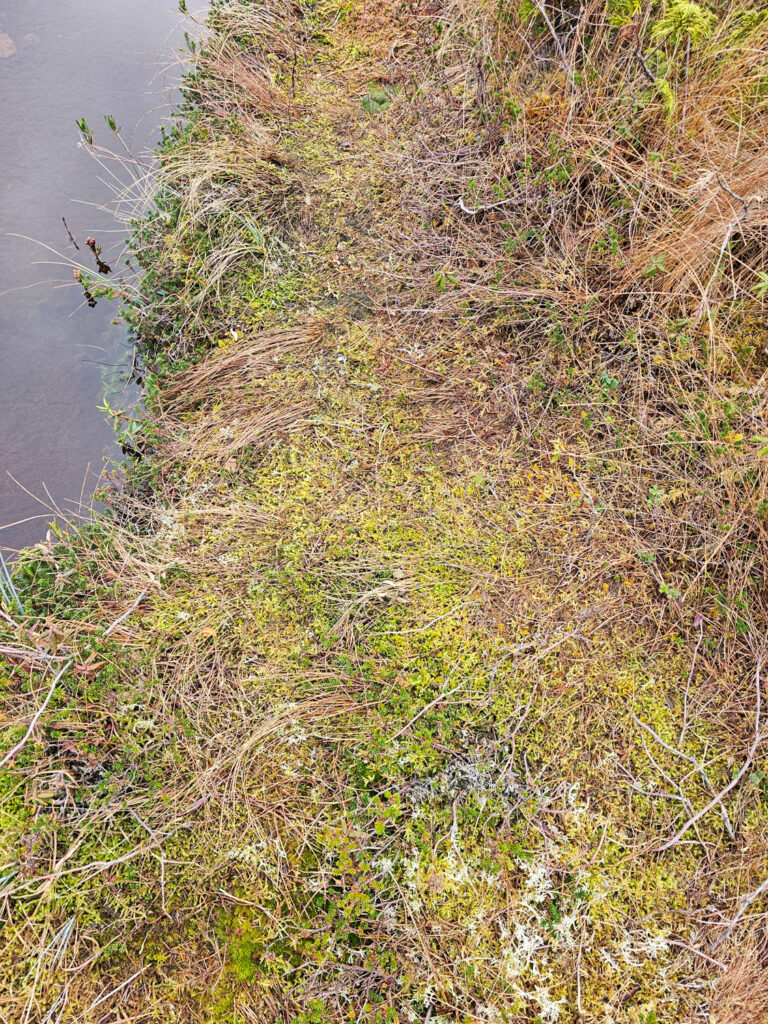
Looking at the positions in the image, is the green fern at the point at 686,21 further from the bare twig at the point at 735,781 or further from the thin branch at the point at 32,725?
the thin branch at the point at 32,725

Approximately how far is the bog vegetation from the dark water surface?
0.31m

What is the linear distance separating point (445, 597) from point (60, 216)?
3318 millimetres

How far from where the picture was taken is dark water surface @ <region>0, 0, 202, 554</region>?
3111mm

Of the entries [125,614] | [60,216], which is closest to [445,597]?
[125,614]

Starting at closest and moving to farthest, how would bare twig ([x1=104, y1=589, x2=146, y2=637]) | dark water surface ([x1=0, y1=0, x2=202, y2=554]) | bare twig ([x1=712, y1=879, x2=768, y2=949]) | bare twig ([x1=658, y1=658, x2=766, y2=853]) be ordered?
1. bare twig ([x1=712, y1=879, x2=768, y2=949])
2. bare twig ([x1=658, y1=658, x2=766, y2=853])
3. bare twig ([x1=104, y1=589, x2=146, y2=637])
4. dark water surface ([x1=0, y1=0, x2=202, y2=554])

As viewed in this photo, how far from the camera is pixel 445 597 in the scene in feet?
8.33

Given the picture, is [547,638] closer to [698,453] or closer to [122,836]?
[698,453]

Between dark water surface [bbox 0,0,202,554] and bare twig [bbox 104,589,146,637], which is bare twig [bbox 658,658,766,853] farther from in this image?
dark water surface [bbox 0,0,202,554]

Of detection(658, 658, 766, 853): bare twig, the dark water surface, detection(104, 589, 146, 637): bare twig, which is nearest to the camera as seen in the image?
detection(658, 658, 766, 853): bare twig

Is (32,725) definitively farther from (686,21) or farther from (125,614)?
(686,21)

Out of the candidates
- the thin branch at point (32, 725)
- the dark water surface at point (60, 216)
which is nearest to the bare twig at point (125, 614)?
the thin branch at point (32, 725)

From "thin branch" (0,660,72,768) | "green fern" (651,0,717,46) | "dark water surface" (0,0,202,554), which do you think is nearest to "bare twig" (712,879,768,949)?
"thin branch" (0,660,72,768)

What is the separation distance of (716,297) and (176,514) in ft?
8.57

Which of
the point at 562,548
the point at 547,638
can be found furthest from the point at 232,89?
the point at 547,638
